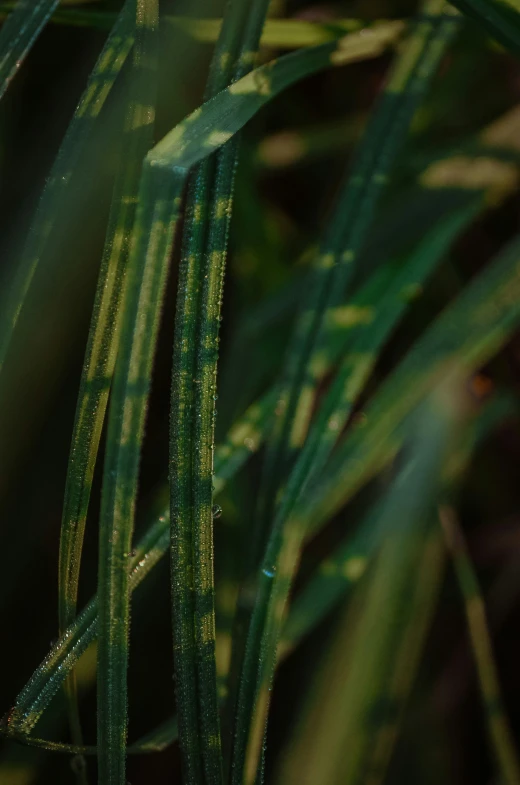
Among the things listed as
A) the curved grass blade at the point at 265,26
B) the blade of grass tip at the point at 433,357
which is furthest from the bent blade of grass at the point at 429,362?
the curved grass blade at the point at 265,26

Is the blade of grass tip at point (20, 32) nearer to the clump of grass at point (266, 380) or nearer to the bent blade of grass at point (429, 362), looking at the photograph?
the clump of grass at point (266, 380)

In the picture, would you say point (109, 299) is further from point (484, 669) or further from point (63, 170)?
point (484, 669)

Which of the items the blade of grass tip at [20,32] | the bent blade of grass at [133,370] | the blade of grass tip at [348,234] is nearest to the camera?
the bent blade of grass at [133,370]

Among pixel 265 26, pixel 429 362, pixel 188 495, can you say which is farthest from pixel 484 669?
pixel 265 26

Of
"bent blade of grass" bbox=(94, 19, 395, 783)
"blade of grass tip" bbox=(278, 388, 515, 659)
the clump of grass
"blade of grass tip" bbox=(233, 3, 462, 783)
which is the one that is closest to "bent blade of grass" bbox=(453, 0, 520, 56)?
the clump of grass

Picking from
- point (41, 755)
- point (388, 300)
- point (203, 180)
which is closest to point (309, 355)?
point (388, 300)

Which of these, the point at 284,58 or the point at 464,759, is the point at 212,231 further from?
the point at 464,759
